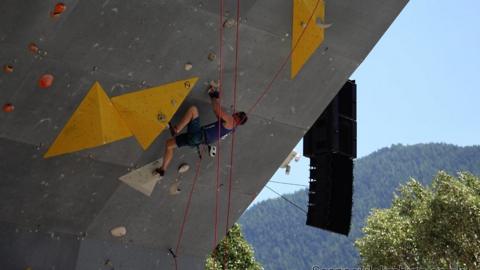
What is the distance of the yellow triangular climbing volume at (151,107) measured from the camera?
715 cm

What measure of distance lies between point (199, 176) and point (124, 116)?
143cm

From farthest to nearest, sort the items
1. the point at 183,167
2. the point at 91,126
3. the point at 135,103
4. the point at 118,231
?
1. the point at 118,231
2. the point at 183,167
3. the point at 135,103
4. the point at 91,126

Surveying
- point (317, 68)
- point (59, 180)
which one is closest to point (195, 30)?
point (317, 68)

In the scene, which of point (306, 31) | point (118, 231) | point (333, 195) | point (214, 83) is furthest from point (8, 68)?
point (333, 195)

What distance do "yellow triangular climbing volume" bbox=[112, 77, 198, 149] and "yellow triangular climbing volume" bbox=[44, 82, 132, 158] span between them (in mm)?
103

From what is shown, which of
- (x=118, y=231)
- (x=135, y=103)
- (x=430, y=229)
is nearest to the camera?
(x=135, y=103)

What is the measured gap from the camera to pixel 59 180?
732 cm

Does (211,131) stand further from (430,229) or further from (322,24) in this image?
(430,229)

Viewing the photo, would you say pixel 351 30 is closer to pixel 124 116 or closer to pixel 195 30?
pixel 195 30

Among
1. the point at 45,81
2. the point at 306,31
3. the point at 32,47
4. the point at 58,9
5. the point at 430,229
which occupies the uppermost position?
the point at 430,229

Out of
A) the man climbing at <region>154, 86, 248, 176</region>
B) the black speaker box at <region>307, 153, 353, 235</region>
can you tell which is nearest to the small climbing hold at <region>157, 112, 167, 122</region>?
the man climbing at <region>154, 86, 248, 176</region>

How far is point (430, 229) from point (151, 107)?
18.9 meters

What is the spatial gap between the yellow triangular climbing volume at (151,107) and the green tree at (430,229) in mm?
18262

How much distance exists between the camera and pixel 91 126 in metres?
7.07
